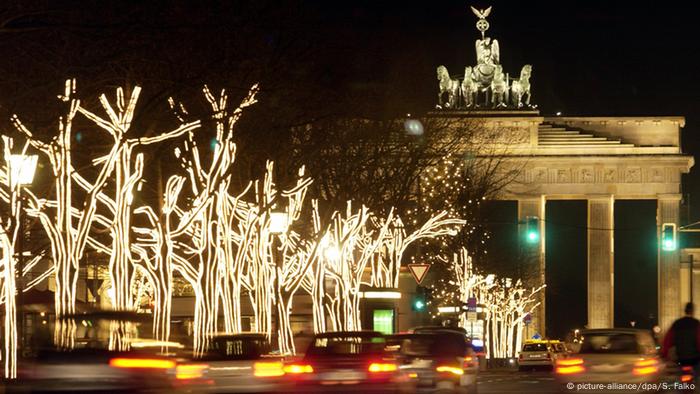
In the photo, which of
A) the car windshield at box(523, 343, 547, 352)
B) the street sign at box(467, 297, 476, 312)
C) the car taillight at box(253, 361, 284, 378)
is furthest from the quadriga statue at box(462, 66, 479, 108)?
the car taillight at box(253, 361, 284, 378)

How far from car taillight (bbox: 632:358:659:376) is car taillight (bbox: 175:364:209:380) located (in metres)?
6.90

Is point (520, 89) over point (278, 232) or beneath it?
over

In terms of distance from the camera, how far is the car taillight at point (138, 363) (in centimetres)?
2003

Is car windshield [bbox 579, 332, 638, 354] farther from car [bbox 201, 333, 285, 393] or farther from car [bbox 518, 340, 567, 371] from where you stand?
car [bbox 518, 340, 567, 371]

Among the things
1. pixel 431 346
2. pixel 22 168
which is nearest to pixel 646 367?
pixel 431 346

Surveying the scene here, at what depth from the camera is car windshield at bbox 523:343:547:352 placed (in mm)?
70250

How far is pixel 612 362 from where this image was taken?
26.9 metres

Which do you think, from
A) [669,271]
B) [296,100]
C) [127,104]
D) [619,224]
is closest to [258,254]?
[296,100]

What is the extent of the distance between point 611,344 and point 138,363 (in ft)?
32.4

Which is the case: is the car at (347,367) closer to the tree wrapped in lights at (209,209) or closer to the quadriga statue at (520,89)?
the tree wrapped in lights at (209,209)

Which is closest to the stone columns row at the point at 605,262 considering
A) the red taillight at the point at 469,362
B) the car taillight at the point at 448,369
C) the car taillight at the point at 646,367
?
the red taillight at the point at 469,362

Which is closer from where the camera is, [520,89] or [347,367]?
[347,367]

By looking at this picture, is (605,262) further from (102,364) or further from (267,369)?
(102,364)

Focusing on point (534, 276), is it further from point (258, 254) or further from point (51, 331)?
point (51, 331)
